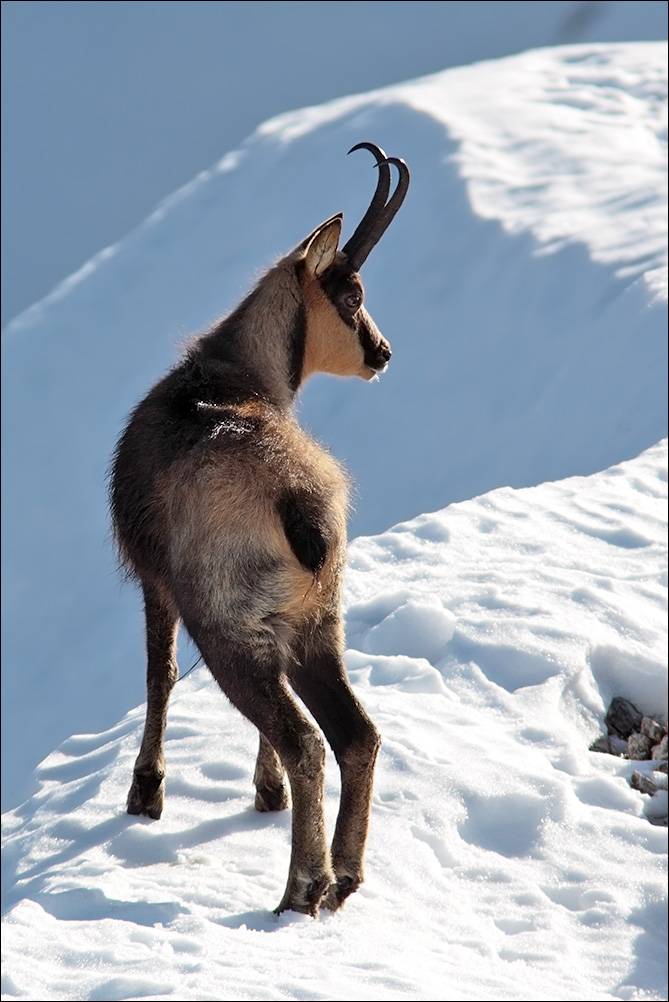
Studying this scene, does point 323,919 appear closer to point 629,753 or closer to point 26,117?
point 629,753

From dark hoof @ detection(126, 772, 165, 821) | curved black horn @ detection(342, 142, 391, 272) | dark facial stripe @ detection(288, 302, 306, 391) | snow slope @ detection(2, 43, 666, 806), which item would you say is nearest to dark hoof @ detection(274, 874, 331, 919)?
dark hoof @ detection(126, 772, 165, 821)

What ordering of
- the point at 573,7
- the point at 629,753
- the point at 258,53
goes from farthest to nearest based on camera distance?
the point at 258,53
the point at 573,7
the point at 629,753

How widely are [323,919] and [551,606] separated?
2688 mm

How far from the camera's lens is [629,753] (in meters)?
5.21

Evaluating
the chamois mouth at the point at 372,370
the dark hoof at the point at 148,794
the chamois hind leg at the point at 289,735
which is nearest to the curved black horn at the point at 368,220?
the chamois mouth at the point at 372,370

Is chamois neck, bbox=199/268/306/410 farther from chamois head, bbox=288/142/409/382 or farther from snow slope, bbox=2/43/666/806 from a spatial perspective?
snow slope, bbox=2/43/666/806

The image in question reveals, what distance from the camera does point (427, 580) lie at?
632cm

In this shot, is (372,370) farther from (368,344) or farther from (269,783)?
(269,783)

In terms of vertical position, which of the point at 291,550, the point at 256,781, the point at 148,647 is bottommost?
the point at 256,781

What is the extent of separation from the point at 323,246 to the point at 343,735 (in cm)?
177

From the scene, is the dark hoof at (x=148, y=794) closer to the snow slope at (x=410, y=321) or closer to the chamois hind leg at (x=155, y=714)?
the chamois hind leg at (x=155, y=714)

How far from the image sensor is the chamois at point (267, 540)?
143 inches

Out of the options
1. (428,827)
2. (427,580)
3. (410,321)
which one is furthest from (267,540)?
(410,321)

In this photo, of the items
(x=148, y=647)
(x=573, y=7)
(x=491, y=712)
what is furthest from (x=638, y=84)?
(x=573, y=7)
